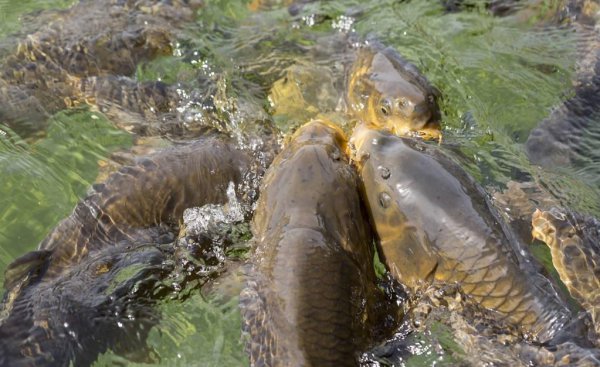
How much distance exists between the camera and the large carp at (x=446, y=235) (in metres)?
4.43

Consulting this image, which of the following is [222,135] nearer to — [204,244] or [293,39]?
[204,244]

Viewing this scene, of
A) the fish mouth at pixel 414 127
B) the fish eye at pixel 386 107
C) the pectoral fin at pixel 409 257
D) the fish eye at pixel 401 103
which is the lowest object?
the pectoral fin at pixel 409 257

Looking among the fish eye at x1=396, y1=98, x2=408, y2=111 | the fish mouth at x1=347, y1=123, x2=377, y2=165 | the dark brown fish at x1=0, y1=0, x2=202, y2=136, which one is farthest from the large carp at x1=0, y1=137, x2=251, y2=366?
the fish eye at x1=396, y1=98, x2=408, y2=111

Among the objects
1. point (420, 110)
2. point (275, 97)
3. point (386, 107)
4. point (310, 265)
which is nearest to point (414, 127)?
point (420, 110)

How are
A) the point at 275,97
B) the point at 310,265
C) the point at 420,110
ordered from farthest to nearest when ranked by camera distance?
1. the point at 275,97
2. the point at 420,110
3. the point at 310,265

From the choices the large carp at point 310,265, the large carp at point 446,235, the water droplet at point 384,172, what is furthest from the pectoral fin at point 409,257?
the water droplet at point 384,172

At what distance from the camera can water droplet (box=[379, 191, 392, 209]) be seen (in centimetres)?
473

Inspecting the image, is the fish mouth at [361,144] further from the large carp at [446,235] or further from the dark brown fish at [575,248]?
the dark brown fish at [575,248]

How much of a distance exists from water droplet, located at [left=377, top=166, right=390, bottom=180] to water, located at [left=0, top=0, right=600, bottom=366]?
3.80 ft

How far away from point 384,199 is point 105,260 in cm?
203

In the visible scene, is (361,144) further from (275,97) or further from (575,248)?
(275,97)

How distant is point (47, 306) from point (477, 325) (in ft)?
9.15

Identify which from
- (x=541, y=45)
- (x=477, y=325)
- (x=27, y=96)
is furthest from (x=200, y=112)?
(x=541, y=45)

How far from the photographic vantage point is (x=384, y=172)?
4750mm
